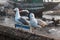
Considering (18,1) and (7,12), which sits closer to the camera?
(7,12)

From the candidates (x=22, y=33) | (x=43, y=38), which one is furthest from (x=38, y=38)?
(x=22, y=33)

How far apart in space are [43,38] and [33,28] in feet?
8.27

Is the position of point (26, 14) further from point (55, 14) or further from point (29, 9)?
point (55, 14)

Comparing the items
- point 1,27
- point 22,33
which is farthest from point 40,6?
point 22,33

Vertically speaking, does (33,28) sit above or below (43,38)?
below

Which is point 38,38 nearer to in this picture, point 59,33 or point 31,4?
point 59,33

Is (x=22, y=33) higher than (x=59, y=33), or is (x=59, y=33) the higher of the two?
(x=22, y=33)

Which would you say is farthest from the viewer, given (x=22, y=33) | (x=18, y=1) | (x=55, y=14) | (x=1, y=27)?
(x=18, y=1)

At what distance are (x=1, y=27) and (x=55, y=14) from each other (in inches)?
179

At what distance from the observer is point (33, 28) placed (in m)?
6.23

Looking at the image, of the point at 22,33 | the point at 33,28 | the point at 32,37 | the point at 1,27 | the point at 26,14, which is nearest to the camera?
the point at 32,37

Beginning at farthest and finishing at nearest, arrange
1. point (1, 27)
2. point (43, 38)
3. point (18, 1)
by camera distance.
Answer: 1. point (18, 1)
2. point (1, 27)
3. point (43, 38)

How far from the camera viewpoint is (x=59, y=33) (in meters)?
5.83

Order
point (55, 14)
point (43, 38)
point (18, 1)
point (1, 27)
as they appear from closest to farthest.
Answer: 1. point (43, 38)
2. point (1, 27)
3. point (55, 14)
4. point (18, 1)
